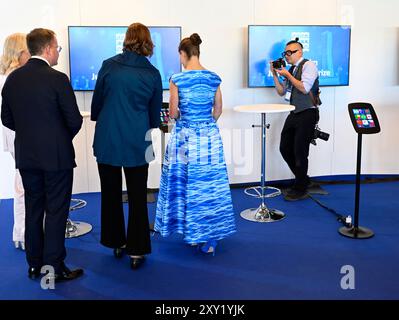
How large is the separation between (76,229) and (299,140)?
7.11ft

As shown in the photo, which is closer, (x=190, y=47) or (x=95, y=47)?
(x=190, y=47)

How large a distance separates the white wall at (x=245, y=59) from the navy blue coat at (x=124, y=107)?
6.11 feet

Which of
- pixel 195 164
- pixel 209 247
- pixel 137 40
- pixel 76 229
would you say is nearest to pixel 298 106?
pixel 195 164

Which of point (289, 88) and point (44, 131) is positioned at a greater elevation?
point (289, 88)

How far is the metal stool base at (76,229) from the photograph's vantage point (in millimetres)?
3744

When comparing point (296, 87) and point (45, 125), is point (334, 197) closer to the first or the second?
point (296, 87)

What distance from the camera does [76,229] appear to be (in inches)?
152

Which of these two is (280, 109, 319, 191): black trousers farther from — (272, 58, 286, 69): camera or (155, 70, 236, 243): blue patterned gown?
(155, 70, 236, 243): blue patterned gown

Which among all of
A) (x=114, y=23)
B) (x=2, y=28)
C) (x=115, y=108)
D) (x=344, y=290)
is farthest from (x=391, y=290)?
(x=2, y=28)

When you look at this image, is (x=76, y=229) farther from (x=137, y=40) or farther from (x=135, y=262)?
(x=137, y=40)

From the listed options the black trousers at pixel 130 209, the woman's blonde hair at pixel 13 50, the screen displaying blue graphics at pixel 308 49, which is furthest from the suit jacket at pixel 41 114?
the screen displaying blue graphics at pixel 308 49

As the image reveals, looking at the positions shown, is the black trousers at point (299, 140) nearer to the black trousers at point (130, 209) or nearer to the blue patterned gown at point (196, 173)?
the blue patterned gown at point (196, 173)

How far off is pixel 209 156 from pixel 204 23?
2048 millimetres

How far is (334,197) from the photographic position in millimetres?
4762
